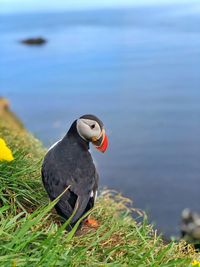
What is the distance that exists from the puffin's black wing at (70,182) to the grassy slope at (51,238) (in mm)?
139

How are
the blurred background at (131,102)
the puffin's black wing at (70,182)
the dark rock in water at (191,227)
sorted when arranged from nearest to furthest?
the puffin's black wing at (70,182) < the dark rock in water at (191,227) < the blurred background at (131,102)

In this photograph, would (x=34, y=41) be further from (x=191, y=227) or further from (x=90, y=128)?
(x=90, y=128)

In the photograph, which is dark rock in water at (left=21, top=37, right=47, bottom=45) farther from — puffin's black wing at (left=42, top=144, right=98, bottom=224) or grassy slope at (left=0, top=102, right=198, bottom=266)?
puffin's black wing at (left=42, top=144, right=98, bottom=224)

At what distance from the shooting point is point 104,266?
3.09 meters

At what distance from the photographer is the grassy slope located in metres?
2.89

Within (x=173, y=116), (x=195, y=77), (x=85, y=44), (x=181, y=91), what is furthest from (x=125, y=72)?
(x=85, y=44)

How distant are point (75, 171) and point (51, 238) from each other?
986mm

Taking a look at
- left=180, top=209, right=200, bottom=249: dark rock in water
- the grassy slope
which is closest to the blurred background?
left=180, top=209, right=200, bottom=249: dark rock in water

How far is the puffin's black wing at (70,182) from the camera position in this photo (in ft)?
Result: 12.5

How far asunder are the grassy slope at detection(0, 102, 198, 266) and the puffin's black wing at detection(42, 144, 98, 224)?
0.46 feet

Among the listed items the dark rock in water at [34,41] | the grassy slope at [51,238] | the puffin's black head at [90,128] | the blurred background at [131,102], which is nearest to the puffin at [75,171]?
the puffin's black head at [90,128]

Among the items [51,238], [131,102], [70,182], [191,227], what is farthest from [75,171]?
[131,102]

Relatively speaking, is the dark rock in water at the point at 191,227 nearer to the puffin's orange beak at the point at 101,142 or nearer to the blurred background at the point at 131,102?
the blurred background at the point at 131,102

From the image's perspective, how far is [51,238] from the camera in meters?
2.98
